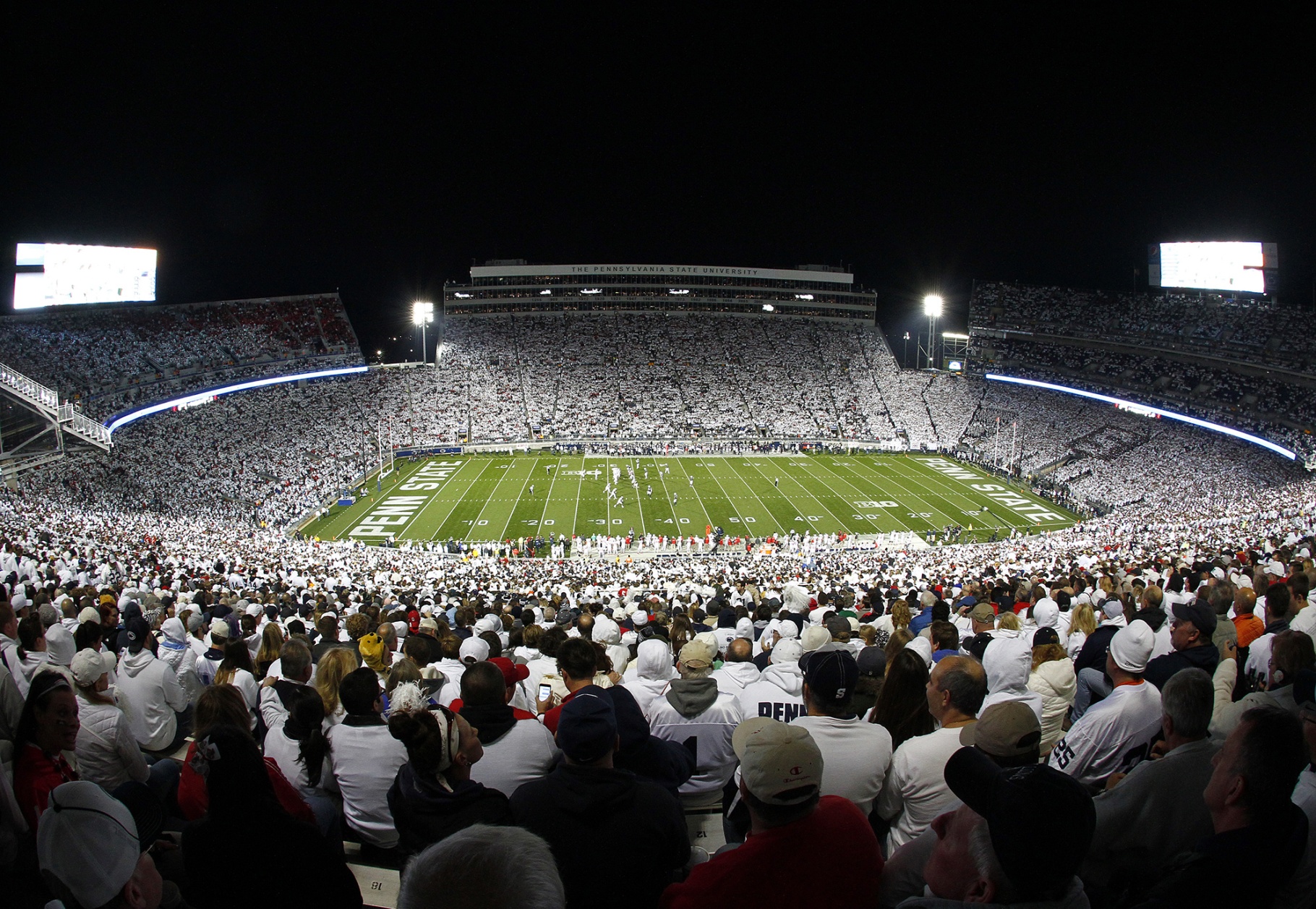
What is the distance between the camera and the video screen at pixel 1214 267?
5075cm

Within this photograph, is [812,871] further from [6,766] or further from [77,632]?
[77,632]

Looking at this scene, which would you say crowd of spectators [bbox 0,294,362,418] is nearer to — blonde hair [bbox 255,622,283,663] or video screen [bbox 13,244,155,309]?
video screen [bbox 13,244,155,309]

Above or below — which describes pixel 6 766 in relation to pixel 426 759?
below

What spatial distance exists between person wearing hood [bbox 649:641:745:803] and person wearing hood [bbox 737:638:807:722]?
357 millimetres

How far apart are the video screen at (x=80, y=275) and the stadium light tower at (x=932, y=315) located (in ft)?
209

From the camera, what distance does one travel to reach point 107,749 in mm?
3857

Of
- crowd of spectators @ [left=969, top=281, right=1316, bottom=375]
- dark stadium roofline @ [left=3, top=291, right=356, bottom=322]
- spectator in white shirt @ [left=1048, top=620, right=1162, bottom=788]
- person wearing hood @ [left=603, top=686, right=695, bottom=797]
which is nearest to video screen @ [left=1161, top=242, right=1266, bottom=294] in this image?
crowd of spectators @ [left=969, top=281, right=1316, bottom=375]

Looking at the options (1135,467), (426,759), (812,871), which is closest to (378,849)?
(426,759)

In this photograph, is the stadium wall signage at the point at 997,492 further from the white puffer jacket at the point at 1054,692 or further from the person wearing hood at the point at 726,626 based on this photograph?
the white puffer jacket at the point at 1054,692

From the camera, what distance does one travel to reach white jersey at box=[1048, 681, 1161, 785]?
3.92 metres

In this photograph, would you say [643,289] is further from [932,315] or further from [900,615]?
[900,615]

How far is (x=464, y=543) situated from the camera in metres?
31.4

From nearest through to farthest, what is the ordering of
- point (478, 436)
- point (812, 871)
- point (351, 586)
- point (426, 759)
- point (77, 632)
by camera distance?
point (812, 871)
point (426, 759)
point (77, 632)
point (351, 586)
point (478, 436)

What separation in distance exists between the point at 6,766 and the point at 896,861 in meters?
4.03
